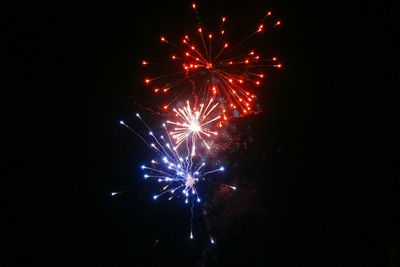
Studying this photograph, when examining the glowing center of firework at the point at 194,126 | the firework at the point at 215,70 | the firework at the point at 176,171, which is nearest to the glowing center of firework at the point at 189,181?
the firework at the point at 176,171

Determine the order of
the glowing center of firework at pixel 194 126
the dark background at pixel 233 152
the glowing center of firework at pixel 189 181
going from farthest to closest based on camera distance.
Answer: the glowing center of firework at pixel 194 126 < the glowing center of firework at pixel 189 181 < the dark background at pixel 233 152

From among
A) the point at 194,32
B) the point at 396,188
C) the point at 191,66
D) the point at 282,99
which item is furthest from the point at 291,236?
→ the point at 194,32

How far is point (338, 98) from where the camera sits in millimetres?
6172

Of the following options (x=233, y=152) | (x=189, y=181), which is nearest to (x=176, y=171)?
(x=189, y=181)

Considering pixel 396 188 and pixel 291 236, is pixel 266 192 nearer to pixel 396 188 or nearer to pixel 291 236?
pixel 291 236

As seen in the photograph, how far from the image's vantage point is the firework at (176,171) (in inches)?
236

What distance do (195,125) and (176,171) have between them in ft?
2.86

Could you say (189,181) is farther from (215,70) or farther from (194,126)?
(215,70)

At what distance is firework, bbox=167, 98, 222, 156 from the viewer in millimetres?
6109

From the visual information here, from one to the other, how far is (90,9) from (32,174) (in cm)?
344

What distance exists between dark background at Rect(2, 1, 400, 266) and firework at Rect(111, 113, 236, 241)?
23cm

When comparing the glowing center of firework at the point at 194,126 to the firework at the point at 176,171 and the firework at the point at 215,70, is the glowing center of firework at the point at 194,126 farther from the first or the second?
the firework at the point at 215,70

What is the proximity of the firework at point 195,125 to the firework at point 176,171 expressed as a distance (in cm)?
12

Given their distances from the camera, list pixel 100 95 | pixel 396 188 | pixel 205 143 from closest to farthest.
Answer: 1. pixel 396 188
2. pixel 205 143
3. pixel 100 95
